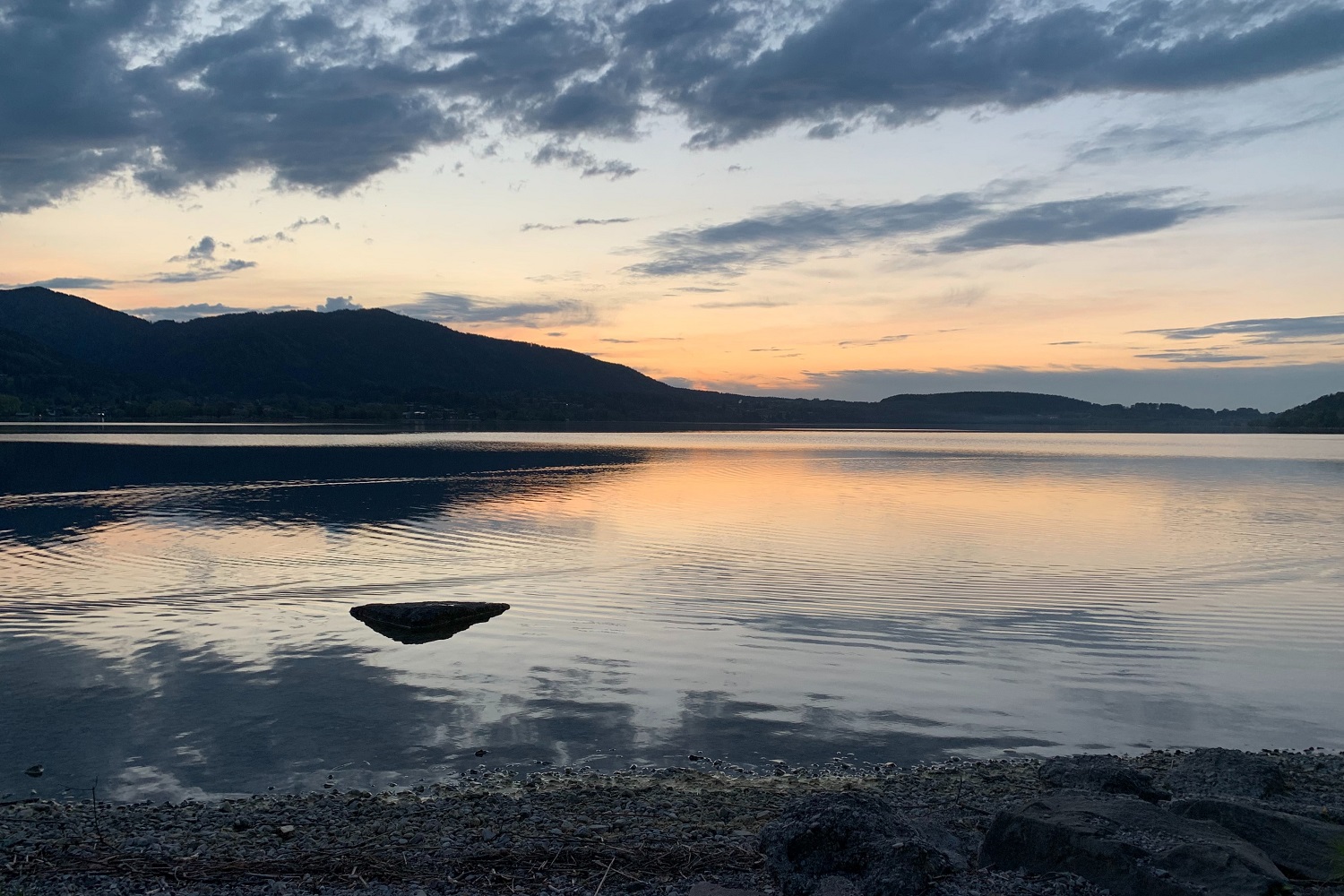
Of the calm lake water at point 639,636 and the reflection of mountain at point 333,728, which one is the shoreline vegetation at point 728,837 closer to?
the reflection of mountain at point 333,728

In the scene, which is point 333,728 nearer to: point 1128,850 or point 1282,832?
point 1128,850

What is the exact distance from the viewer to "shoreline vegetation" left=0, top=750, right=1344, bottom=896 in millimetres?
6859

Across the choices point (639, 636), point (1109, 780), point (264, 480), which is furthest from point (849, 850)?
point (264, 480)

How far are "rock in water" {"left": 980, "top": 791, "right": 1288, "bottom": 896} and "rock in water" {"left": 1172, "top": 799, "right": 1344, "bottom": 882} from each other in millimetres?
343

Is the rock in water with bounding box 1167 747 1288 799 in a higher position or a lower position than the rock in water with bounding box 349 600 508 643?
higher

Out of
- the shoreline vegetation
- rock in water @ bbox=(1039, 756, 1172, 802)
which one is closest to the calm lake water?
the shoreline vegetation

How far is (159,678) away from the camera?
47.2 feet

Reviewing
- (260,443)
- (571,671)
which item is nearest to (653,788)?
(571,671)

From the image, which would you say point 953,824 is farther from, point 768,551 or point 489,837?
point 768,551

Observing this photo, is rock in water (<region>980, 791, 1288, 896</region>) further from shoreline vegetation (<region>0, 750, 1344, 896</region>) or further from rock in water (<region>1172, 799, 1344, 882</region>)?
rock in water (<region>1172, 799, 1344, 882</region>)

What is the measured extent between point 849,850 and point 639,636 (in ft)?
36.1

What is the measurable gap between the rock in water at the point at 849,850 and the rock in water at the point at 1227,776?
Result: 12.9ft

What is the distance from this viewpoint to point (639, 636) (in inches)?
703

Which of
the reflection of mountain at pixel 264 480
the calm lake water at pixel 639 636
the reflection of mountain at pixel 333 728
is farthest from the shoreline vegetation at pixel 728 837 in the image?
the reflection of mountain at pixel 264 480
